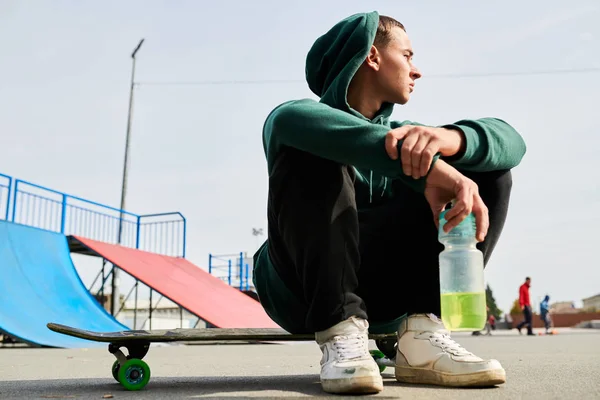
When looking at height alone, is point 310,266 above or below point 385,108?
below

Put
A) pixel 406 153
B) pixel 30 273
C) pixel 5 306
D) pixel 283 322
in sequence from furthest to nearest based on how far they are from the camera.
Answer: pixel 30 273
pixel 5 306
pixel 283 322
pixel 406 153

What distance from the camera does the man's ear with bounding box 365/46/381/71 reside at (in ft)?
7.49

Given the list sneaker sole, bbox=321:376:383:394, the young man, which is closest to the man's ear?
the young man

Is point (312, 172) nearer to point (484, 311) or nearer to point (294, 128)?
point (294, 128)

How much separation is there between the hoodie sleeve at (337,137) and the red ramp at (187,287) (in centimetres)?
895

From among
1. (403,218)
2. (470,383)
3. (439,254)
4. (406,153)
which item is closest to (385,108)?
(403,218)

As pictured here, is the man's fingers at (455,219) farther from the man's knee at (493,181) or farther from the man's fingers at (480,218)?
the man's knee at (493,181)

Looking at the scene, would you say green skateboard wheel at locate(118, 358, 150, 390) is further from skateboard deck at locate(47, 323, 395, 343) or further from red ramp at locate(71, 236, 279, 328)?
red ramp at locate(71, 236, 279, 328)

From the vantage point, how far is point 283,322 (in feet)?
7.60

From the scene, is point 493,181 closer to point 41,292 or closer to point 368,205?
point 368,205

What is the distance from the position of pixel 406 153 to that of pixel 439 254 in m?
0.58

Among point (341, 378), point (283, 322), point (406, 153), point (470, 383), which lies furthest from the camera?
point (283, 322)

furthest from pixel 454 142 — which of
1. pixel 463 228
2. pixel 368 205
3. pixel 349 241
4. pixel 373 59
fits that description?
pixel 373 59

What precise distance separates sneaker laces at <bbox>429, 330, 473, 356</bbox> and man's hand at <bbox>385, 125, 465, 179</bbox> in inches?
26.6
